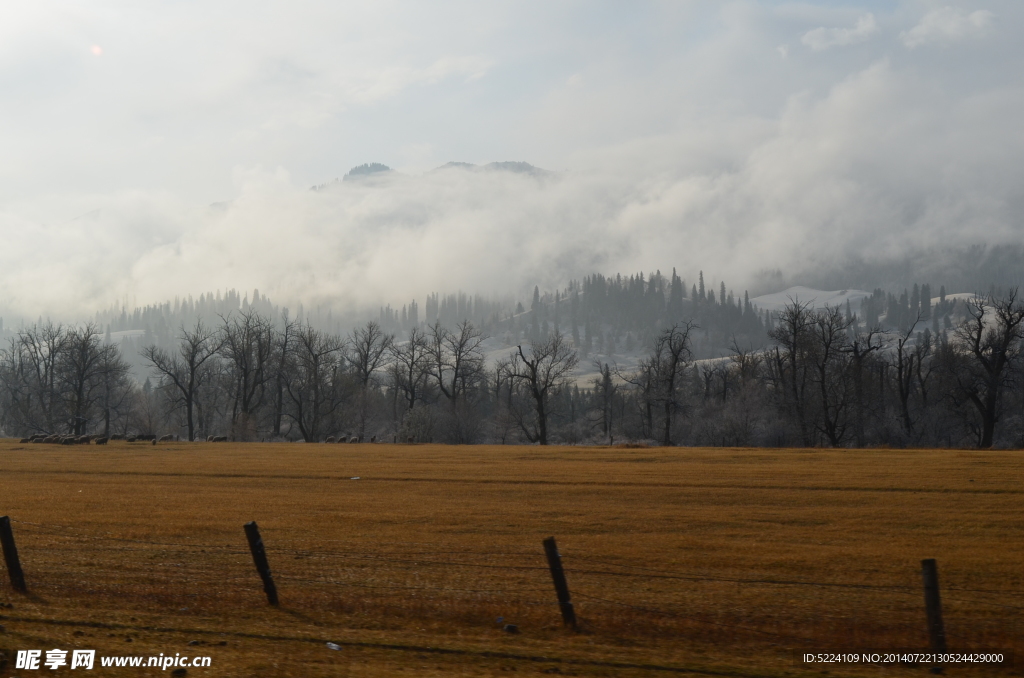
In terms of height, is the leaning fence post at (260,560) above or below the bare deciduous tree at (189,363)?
below

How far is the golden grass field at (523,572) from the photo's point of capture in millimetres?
11227

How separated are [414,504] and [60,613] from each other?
16196 mm

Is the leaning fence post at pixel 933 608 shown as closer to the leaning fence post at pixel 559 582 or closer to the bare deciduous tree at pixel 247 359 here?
the leaning fence post at pixel 559 582

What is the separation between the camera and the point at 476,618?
1356 centimetres

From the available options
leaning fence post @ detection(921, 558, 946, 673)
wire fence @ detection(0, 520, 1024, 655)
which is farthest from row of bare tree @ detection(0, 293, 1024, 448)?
leaning fence post @ detection(921, 558, 946, 673)

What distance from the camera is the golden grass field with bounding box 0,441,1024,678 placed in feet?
36.8

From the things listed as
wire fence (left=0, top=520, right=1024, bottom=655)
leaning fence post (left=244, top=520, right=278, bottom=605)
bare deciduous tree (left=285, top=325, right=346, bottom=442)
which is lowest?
wire fence (left=0, top=520, right=1024, bottom=655)

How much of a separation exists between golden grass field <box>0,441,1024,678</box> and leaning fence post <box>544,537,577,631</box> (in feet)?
0.88

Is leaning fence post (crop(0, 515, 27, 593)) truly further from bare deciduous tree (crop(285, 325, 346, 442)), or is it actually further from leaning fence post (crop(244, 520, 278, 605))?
bare deciduous tree (crop(285, 325, 346, 442))

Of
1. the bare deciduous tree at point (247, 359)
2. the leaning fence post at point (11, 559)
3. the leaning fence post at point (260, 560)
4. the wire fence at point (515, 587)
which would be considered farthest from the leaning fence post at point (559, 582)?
the bare deciduous tree at point (247, 359)

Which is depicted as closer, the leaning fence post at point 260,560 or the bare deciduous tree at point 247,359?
the leaning fence post at point 260,560

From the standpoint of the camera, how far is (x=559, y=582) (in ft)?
41.2

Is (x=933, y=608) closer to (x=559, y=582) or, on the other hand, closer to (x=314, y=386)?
(x=559, y=582)

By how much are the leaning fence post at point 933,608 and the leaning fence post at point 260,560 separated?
36.0ft
